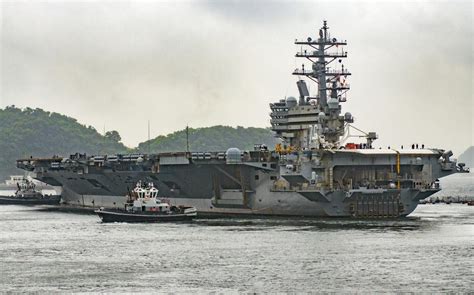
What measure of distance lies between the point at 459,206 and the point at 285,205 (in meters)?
22.0

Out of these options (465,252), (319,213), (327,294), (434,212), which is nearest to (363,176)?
(319,213)

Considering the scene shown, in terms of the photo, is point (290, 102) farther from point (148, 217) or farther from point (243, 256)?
point (243, 256)

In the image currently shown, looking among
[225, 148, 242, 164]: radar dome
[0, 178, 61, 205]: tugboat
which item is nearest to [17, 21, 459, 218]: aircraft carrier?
[225, 148, 242, 164]: radar dome

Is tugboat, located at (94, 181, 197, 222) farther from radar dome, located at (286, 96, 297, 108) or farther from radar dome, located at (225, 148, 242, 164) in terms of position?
radar dome, located at (286, 96, 297, 108)

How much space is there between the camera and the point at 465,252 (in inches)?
1462

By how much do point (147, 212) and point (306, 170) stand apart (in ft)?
29.9

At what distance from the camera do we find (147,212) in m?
52.8

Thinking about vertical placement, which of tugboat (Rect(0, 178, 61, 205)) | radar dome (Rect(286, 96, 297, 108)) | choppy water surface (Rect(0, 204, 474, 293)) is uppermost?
radar dome (Rect(286, 96, 297, 108))

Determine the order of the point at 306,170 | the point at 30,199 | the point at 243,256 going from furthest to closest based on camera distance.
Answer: the point at 30,199
the point at 306,170
the point at 243,256

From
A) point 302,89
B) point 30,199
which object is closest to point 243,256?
point 302,89

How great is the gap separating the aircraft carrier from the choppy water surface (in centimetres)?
161

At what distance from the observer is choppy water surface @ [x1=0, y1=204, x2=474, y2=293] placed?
3089 centimetres

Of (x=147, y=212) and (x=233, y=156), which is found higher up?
(x=233, y=156)

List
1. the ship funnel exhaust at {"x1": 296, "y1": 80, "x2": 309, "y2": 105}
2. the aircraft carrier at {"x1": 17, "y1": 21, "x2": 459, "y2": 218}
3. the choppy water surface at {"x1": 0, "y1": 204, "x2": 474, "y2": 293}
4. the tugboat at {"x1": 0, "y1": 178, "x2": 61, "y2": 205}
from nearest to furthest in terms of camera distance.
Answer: the choppy water surface at {"x1": 0, "y1": 204, "x2": 474, "y2": 293}, the aircraft carrier at {"x1": 17, "y1": 21, "x2": 459, "y2": 218}, the ship funnel exhaust at {"x1": 296, "y1": 80, "x2": 309, "y2": 105}, the tugboat at {"x1": 0, "y1": 178, "x2": 61, "y2": 205}
